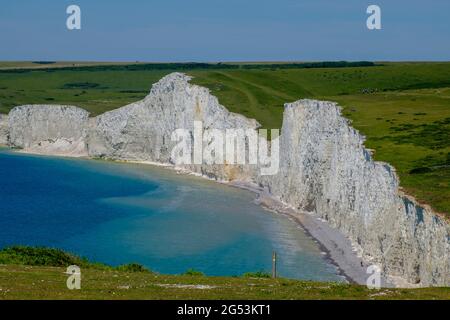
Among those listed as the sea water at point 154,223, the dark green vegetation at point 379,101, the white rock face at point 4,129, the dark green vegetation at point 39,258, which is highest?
the dark green vegetation at point 379,101

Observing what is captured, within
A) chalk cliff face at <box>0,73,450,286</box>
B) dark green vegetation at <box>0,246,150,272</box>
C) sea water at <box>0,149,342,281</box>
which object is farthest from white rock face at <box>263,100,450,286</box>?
dark green vegetation at <box>0,246,150,272</box>

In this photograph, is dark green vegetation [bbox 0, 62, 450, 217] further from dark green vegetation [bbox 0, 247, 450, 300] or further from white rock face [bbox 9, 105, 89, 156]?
dark green vegetation [bbox 0, 247, 450, 300]

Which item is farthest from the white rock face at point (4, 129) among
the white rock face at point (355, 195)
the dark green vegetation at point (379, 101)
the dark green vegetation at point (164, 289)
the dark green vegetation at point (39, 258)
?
the dark green vegetation at point (164, 289)

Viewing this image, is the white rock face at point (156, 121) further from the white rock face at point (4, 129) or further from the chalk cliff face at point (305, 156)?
the white rock face at point (4, 129)

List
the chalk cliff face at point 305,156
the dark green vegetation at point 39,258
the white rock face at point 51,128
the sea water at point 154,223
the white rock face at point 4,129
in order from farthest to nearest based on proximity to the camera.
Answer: the white rock face at point 4,129
the white rock face at point 51,128
the sea water at point 154,223
the chalk cliff face at point 305,156
the dark green vegetation at point 39,258

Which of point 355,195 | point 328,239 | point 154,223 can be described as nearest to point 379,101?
point 355,195
